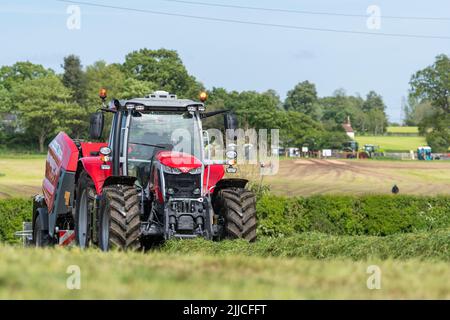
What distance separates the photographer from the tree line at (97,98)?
317 feet

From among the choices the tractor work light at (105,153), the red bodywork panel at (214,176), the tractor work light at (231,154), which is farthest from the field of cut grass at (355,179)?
the tractor work light at (105,153)

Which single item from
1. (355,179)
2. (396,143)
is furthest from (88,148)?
(396,143)

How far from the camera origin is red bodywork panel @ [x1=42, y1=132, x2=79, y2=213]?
1584 centimetres

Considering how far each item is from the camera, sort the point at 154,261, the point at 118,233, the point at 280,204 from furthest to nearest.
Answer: the point at 280,204
the point at 118,233
the point at 154,261

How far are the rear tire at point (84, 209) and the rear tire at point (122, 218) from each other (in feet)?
4.08

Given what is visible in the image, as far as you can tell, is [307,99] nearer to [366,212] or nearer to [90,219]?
[366,212]

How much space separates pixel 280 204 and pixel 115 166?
54.0 ft

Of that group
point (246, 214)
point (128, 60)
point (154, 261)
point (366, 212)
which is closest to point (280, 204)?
point (366, 212)

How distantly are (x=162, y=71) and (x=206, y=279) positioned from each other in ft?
343

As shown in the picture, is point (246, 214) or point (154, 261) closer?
point (154, 261)

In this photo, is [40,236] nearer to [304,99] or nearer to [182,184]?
[182,184]

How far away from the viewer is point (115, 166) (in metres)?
14.2

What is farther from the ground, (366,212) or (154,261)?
(154,261)

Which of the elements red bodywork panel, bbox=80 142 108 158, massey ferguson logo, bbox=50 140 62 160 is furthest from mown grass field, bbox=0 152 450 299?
→ massey ferguson logo, bbox=50 140 62 160
